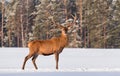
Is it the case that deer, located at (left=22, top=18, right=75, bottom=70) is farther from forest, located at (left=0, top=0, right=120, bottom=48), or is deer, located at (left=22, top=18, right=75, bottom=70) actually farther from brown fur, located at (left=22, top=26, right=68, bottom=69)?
forest, located at (left=0, top=0, right=120, bottom=48)

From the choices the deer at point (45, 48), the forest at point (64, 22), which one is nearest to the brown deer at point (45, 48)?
the deer at point (45, 48)

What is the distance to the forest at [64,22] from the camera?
5396cm

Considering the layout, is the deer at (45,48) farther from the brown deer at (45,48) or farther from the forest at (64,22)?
the forest at (64,22)

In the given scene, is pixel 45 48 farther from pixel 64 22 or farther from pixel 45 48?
pixel 64 22

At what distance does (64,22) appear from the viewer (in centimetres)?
5653

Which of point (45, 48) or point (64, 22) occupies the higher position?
point (64, 22)

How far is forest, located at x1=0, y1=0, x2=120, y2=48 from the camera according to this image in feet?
177

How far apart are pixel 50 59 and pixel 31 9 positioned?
4562cm

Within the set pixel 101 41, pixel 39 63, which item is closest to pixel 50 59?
pixel 39 63

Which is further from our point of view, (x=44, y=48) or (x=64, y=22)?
(x=64, y=22)

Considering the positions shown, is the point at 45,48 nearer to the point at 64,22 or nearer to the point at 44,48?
the point at 44,48

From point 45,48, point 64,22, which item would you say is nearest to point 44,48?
point 45,48

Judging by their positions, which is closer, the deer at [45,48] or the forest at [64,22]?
the deer at [45,48]

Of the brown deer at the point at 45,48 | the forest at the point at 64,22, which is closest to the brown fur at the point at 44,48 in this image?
the brown deer at the point at 45,48
